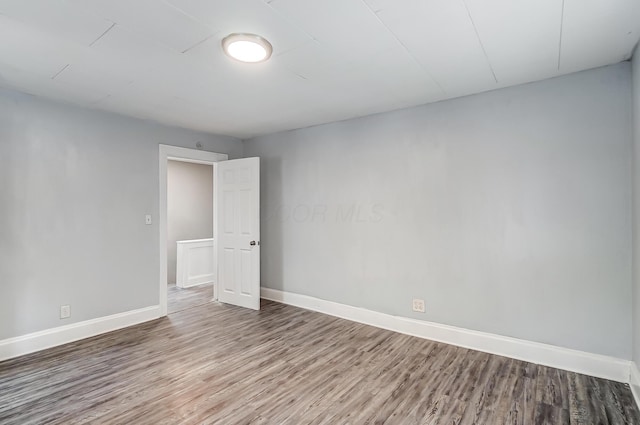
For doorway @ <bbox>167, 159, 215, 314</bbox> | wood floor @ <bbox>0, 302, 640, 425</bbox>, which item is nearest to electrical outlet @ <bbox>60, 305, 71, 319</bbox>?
wood floor @ <bbox>0, 302, 640, 425</bbox>

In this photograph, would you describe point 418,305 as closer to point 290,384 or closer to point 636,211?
point 290,384

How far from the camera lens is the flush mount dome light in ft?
6.67

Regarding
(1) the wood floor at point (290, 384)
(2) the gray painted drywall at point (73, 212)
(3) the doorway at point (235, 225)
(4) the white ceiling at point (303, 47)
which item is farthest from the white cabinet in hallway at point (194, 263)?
(4) the white ceiling at point (303, 47)

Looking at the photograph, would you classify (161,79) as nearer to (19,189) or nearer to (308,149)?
(19,189)

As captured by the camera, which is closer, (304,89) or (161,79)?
(161,79)

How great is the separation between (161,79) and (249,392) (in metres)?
2.62

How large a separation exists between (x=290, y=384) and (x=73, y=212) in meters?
2.86

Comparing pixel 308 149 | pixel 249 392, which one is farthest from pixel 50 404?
pixel 308 149

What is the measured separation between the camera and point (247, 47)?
2135 millimetres

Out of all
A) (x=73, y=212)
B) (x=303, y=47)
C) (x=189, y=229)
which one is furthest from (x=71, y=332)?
(x=303, y=47)

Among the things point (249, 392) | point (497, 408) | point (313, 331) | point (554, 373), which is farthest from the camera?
point (313, 331)

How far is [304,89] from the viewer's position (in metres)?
2.97

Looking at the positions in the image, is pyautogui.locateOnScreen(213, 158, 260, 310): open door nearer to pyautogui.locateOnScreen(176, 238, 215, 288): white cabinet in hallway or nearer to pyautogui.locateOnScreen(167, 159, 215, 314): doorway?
pyautogui.locateOnScreen(167, 159, 215, 314): doorway

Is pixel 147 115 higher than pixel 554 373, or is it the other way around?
pixel 147 115
